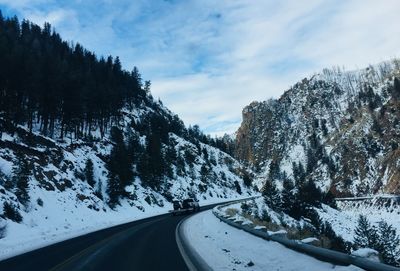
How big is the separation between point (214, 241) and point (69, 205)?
964 inches

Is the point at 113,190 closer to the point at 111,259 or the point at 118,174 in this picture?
the point at 118,174

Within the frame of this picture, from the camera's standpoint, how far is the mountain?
30922 millimetres

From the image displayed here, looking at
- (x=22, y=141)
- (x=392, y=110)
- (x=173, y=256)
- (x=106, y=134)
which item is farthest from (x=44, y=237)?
(x=392, y=110)

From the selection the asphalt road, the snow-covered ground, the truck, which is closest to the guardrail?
the snow-covered ground

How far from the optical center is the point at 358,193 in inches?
5536

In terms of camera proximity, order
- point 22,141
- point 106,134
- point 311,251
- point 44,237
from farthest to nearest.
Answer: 1. point 106,134
2. point 22,141
3. point 44,237
4. point 311,251

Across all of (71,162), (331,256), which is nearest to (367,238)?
(331,256)

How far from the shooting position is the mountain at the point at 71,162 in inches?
1217

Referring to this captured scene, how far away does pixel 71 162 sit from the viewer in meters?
49.9

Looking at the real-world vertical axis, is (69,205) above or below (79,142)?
below

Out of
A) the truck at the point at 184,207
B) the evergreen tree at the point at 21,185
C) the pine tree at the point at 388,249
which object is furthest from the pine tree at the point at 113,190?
the pine tree at the point at 388,249

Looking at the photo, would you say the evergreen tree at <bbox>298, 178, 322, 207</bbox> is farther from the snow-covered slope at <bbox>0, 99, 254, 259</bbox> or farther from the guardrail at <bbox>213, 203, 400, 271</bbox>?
the guardrail at <bbox>213, 203, 400, 271</bbox>

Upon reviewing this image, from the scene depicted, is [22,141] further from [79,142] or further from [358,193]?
[358,193]

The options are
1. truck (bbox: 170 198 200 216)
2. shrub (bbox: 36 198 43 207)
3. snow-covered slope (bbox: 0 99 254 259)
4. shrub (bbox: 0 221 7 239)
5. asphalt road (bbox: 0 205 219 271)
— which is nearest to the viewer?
asphalt road (bbox: 0 205 219 271)
